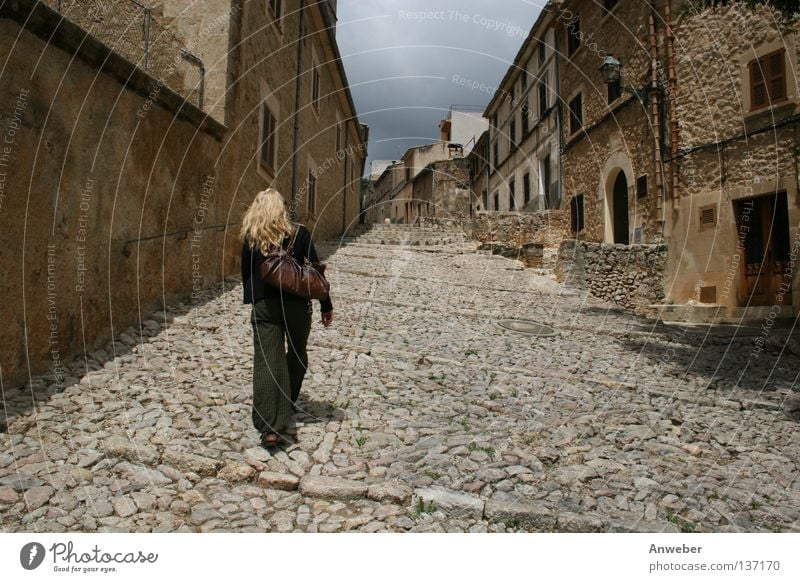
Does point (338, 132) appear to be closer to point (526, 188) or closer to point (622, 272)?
point (526, 188)

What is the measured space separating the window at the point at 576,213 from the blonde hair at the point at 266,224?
15.5 m

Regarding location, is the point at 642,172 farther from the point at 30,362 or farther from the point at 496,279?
the point at 30,362

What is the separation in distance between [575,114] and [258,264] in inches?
677

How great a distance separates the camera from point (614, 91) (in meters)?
14.8

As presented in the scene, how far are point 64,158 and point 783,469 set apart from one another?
22.6 feet

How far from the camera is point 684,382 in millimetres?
5832

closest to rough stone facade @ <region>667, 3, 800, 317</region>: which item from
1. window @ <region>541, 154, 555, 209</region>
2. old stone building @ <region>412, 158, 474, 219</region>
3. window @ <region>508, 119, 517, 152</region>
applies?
window @ <region>541, 154, 555, 209</region>

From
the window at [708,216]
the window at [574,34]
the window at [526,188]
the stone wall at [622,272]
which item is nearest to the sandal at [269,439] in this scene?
the stone wall at [622,272]

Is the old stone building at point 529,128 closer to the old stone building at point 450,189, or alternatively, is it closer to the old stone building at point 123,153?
the old stone building at point 450,189

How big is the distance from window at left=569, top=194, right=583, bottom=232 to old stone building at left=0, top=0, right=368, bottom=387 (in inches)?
418

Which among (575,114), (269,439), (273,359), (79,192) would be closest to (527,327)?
(273,359)

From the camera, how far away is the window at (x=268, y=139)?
10.6m

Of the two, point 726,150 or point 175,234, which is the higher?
point 726,150

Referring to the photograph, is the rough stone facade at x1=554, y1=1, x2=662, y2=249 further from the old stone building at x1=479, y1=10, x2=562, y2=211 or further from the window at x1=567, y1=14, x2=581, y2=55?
the old stone building at x1=479, y1=10, x2=562, y2=211
